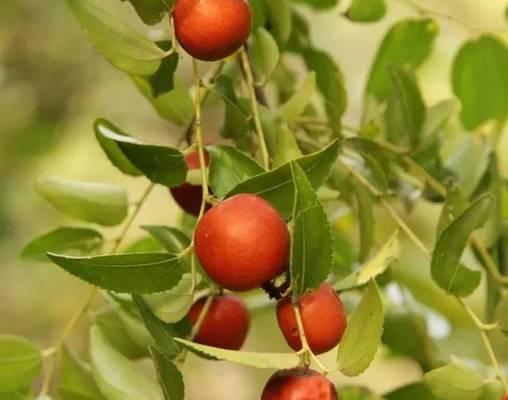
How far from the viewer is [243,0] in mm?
538

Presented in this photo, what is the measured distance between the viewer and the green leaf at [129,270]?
49 centimetres

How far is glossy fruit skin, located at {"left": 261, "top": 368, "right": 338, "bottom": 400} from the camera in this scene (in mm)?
448

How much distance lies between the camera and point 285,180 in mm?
510

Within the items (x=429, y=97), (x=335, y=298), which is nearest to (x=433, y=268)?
(x=335, y=298)

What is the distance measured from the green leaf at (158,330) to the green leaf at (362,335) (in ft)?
0.32

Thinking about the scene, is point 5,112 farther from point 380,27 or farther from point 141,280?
point 141,280

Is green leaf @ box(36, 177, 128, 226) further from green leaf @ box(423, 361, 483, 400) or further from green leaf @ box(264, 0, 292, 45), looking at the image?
green leaf @ box(423, 361, 483, 400)

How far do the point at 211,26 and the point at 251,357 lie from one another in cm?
17

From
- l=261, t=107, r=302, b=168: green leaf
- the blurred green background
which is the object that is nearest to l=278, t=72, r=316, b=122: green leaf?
l=261, t=107, r=302, b=168: green leaf

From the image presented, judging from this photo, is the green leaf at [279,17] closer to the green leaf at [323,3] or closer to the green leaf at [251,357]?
the green leaf at [323,3]

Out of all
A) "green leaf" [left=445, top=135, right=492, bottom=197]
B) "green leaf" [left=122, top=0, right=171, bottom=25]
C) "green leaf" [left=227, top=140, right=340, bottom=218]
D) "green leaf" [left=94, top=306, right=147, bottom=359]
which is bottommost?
"green leaf" [left=94, top=306, right=147, bottom=359]

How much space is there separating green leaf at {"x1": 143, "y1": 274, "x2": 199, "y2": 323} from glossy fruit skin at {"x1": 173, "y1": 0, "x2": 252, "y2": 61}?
4.6 inches

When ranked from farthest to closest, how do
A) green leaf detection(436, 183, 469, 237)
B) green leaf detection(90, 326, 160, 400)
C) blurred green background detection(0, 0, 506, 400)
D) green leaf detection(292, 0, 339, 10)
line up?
blurred green background detection(0, 0, 506, 400), green leaf detection(292, 0, 339, 10), green leaf detection(436, 183, 469, 237), green leaf detection(90, 326, 160, 400)

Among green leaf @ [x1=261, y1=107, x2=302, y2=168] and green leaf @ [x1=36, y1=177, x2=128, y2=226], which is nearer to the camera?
green leaf @ [x1=261, y1=107, x2=302, y2=168]
